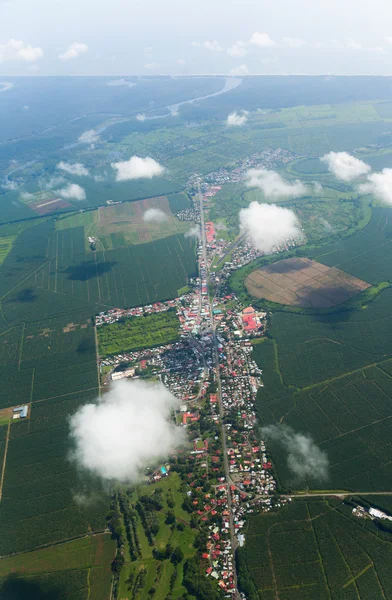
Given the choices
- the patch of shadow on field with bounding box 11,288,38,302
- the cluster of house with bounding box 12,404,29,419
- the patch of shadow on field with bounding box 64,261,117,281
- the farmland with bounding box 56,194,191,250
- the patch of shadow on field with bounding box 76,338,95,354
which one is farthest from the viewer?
the farmland with bounding box 56,194,191,250

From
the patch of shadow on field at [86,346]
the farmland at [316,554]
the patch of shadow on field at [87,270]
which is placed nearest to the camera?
the farmland at [316,554]

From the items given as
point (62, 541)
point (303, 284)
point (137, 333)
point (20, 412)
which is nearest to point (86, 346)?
point (137, 333)

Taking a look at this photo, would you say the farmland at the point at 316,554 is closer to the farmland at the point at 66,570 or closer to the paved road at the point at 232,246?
the farmland at the point at 66,570

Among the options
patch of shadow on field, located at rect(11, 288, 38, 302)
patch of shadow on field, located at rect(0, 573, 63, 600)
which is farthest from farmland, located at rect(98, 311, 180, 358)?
patch of shadow on field, located at rect(0, 573, 63, 600)

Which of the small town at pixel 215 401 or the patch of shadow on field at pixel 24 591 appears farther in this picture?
the small town at pixel 215 401

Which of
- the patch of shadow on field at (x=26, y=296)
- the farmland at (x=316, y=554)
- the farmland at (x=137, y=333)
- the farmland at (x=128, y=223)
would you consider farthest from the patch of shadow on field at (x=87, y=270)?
the farmland at (x=316, y=554)

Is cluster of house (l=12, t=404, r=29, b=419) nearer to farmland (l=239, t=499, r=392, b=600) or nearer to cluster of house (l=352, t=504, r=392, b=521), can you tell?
farmland (l=239, t=499, r=392, b=600)

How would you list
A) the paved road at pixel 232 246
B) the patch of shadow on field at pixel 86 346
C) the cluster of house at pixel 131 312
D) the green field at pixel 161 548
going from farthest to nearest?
the paved road at pixel 232 246, the cluster of house at pixel 131 312, the patch of shadow on field at pixel 86 346, the green field at pixel 161 548
